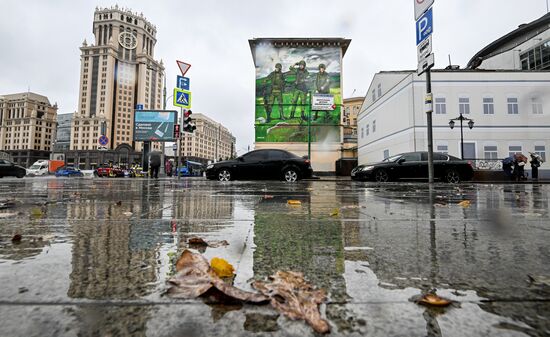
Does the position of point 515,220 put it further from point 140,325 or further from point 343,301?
point 140,325

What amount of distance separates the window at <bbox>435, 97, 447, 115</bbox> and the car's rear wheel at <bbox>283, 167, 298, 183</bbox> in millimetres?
17579

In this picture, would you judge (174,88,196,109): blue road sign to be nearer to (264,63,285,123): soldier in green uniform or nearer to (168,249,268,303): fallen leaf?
(168,249,268,303): fallen leaf

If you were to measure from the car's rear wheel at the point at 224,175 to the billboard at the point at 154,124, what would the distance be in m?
16.5

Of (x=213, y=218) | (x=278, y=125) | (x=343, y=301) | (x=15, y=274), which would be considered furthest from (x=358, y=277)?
(x=278, y=125)

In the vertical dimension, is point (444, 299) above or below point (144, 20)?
below

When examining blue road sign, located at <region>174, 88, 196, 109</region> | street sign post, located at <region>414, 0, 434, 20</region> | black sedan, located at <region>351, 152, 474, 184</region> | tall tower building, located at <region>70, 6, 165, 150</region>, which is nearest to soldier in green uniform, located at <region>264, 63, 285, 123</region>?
blue road sign, located at <region>174, 88, 196, 109</region>

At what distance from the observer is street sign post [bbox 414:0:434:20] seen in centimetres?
911

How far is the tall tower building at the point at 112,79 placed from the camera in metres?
104

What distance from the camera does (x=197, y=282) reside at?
947 mm

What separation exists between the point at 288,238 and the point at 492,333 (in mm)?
1086

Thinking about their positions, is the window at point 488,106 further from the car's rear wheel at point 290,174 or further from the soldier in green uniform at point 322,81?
the car's rear wheel at point 290,174

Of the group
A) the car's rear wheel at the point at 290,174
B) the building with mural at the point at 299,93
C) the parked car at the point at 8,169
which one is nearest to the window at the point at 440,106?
the building with mural at the point at 299,93

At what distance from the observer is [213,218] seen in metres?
2.46

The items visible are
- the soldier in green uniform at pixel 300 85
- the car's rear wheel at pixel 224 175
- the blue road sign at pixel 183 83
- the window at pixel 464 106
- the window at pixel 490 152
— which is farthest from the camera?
the soldier in green uniform at pixel 300 85
